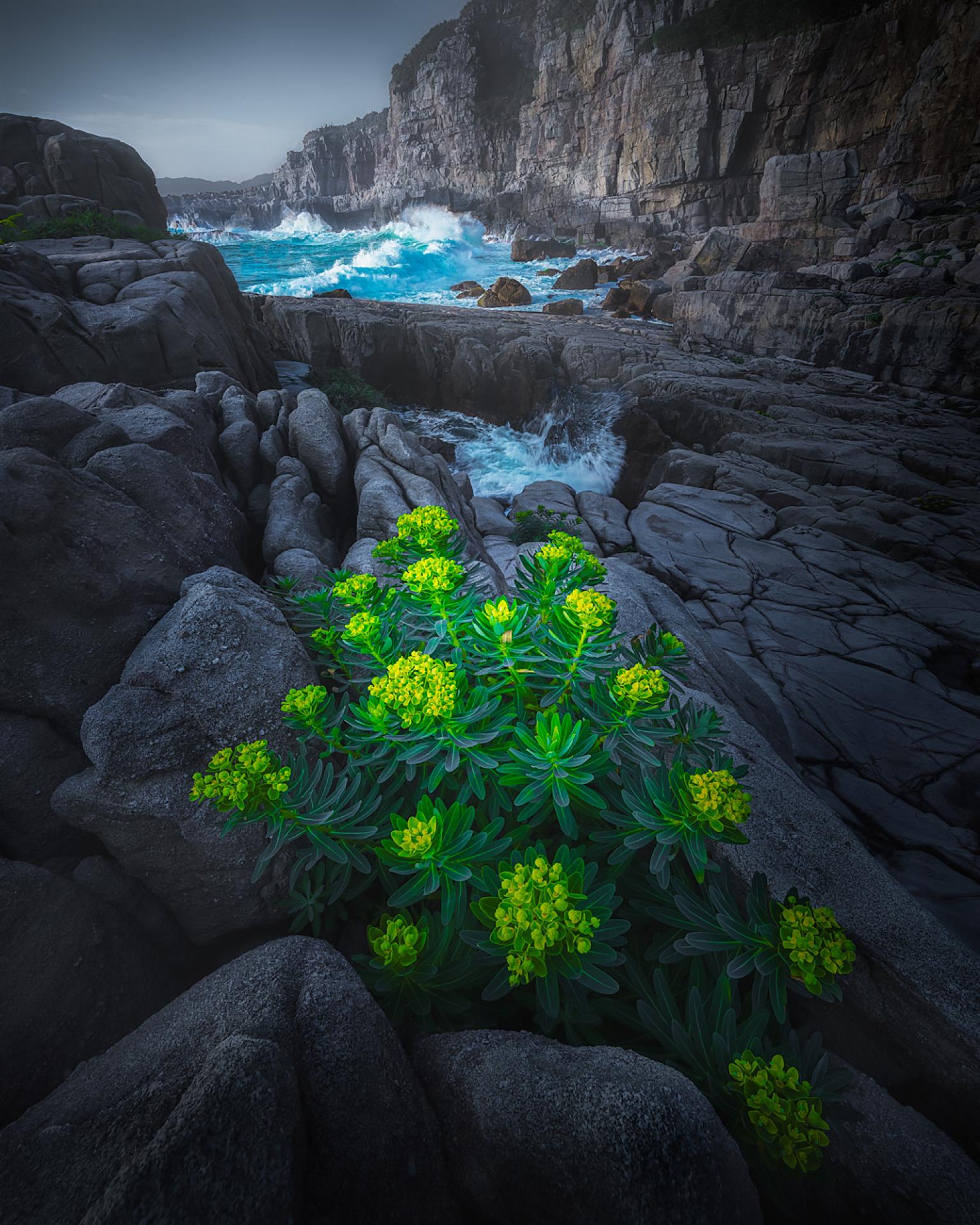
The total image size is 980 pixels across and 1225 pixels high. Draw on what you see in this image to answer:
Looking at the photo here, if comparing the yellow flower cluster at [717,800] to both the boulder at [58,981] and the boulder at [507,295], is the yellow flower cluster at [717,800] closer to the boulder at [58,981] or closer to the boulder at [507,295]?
the boulder at [58,981]

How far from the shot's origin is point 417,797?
8.05 feet

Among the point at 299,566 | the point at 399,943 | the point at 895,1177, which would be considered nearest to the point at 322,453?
the point at 299,566

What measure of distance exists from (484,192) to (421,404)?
69372 mm

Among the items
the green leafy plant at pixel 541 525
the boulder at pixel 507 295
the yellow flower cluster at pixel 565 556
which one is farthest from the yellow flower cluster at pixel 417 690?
the boulder at pixel 507 295

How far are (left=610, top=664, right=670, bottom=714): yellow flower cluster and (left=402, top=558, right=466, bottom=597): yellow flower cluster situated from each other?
1.00 metres

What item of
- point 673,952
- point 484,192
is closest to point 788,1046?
point 673,952

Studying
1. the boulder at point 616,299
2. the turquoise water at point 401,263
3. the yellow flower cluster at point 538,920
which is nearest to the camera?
the yellow flower cluster at point 538,920

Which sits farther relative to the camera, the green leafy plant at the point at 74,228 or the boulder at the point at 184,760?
the green leafy plant at the point at 74,228

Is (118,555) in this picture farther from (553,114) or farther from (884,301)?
(553,114)

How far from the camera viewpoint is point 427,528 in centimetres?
312

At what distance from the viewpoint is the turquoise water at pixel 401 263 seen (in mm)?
36562

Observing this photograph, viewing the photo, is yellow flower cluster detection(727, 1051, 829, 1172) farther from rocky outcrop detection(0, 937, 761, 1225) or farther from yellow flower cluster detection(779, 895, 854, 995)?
yellow flower cluster detection(779, 895, 854, 995)

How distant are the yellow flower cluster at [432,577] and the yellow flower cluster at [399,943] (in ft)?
4.90

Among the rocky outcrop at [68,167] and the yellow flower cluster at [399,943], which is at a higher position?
the rocky outcrop at [68,167]
